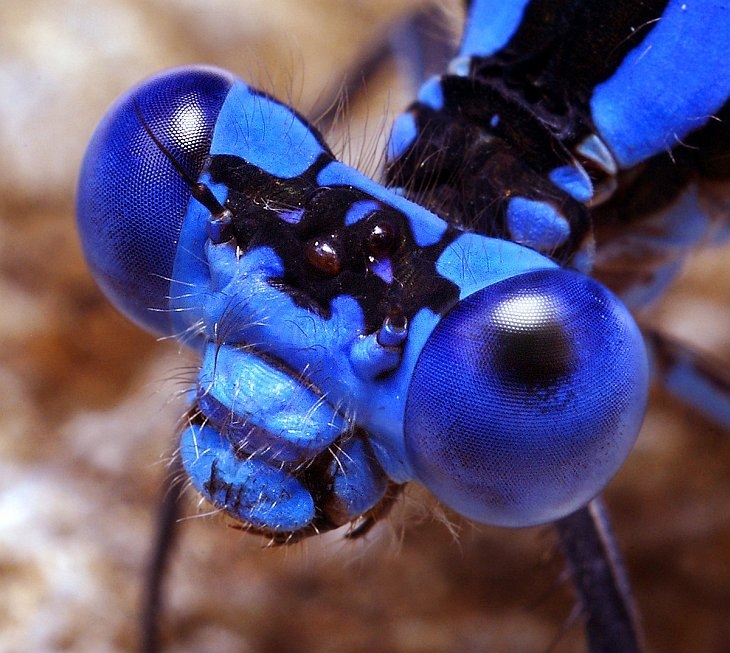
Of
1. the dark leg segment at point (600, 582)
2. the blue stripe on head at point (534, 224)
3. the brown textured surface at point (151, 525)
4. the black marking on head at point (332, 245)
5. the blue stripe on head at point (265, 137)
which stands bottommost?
the brown textured surface at point (151, 525)

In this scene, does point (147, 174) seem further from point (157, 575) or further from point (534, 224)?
point (157, 575)

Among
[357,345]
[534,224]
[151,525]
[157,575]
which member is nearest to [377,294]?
[357,345]

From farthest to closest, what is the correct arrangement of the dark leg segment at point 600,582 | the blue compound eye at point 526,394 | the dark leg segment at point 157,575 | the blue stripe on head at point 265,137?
the dark leg segment at point 157,575, the dark leg segment at point 600,582, the blue stripe on head at point 265,137, the blue compound eye at point 526,394

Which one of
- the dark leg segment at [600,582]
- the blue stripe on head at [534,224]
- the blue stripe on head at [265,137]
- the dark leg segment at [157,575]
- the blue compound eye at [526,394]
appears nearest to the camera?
the blue compound eye at [526,394]

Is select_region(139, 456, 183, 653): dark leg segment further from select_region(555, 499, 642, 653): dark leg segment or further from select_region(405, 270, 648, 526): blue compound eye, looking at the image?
select_region(405, 270, 648, 526): blue compound eye

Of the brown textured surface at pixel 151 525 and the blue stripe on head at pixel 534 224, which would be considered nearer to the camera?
the blue stripe on head at pixel 534 224

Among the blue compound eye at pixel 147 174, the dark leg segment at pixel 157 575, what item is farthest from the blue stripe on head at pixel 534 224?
the dark leg segment at pixel 157 575

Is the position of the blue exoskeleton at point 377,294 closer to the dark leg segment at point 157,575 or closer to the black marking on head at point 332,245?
the black marking on head at point 332,245

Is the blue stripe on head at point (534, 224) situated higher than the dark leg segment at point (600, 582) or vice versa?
the blue stripe on head at point (534, 224)
